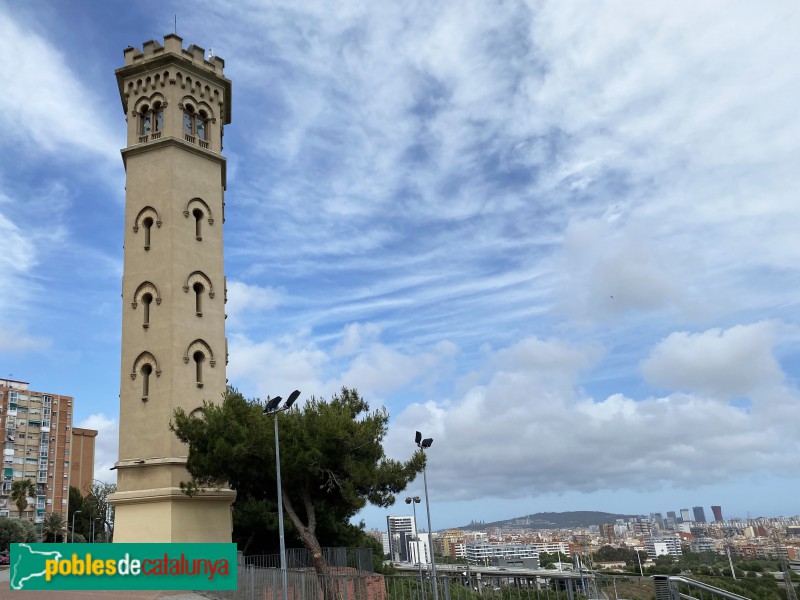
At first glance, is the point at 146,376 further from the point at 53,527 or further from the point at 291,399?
the point at 53,527

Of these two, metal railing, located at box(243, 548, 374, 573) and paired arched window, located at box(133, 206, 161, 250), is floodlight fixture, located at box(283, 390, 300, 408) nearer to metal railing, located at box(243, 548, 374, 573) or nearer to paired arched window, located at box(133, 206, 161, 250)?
metal railing, located at box(243, 548, 374, 573)

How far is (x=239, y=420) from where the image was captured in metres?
22.1

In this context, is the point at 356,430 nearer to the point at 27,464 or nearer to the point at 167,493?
the point at 167,493

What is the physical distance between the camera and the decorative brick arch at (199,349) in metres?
25.3

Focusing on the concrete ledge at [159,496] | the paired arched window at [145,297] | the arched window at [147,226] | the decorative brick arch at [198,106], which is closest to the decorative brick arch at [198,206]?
the arched window at [147,226]

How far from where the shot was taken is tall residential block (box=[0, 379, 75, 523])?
83.2 meters

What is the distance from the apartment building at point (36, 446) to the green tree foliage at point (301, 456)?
2836 inches

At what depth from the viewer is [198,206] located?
27859 millimetres

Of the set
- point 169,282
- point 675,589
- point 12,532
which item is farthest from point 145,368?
point 12,532

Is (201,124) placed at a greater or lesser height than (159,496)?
greater

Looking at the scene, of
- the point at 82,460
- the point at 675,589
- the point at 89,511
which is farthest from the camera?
the point at 82,460

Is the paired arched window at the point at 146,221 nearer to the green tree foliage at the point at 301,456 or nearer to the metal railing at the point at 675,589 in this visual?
the green tree foliage at the point at 301,456
